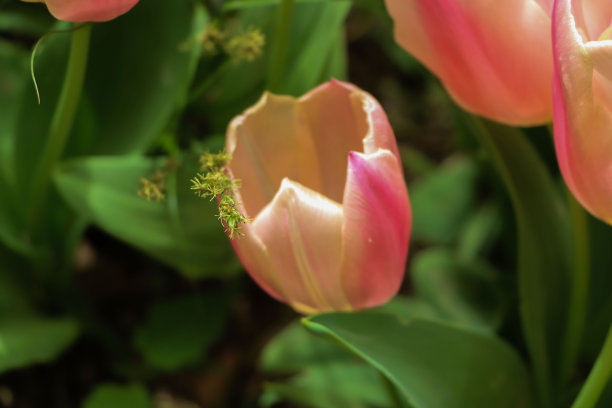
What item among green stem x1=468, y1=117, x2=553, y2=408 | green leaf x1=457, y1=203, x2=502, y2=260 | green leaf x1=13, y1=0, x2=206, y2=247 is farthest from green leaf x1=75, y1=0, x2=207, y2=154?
green leaf x1=457, y1=203, x2=502, y2=260

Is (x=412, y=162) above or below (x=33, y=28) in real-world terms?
below

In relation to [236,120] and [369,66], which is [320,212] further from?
[369,66]

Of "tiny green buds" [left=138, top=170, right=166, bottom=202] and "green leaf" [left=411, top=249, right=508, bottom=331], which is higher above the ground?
"tiny green buds" [left=138, top=170, right=166, bottom=202]

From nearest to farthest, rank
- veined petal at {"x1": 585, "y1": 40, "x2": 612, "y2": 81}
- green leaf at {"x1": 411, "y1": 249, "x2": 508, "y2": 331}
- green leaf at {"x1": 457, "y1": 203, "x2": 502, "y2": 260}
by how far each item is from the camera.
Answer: veined petal at {"x1": 585, "y1": 40, "x2": 612, "y2": 81}, green leaf at {"x1": 411, "y1": 249, "x2": 508, "y2": 331}, green leaf at {"x1": 457, "y1": 203, "x2": 502, "y2": 260}

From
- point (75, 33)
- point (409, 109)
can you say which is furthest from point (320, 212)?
point (409, 109)

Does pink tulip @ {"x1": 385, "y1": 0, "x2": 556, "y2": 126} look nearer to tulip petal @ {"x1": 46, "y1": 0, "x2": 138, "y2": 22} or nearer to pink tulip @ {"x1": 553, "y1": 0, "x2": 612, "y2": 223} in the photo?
pink tulip @ {"x1": 553, "y1": 0, "x2": 612, "y2": 223}

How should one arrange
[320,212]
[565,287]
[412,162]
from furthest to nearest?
[412,162]
[565,287]
[320,212]

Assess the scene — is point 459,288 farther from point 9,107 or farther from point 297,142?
point 9,107

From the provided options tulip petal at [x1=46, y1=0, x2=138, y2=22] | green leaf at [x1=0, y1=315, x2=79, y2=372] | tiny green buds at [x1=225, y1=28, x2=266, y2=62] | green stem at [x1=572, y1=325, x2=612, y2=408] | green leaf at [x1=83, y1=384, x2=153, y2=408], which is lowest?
green leaf at [x1=83, y1=384, x2=153, y2=408]
